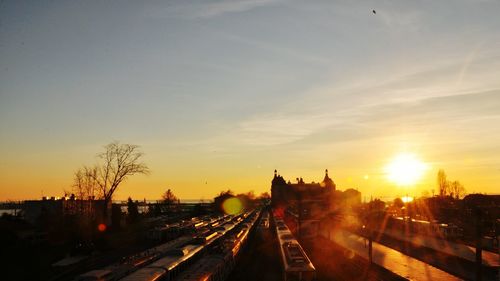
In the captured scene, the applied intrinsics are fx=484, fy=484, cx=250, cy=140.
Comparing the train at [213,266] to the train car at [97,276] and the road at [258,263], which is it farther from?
the train car at [97,276]

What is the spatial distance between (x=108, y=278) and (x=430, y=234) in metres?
60.0

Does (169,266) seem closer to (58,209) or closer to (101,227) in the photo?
(101,227)

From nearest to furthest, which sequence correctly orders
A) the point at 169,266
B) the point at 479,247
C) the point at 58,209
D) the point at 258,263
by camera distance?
the point at 169,266 → the point at 479,247 → the point at 258,263 → the point at 58,209

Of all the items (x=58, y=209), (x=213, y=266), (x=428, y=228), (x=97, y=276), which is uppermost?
(x=58, y=209)

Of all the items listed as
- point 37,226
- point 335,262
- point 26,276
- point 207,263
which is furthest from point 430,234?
point 37,226

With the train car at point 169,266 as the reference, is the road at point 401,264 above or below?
below

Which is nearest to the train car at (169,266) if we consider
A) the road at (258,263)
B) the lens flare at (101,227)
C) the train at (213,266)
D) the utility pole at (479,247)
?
the train at (213,266)

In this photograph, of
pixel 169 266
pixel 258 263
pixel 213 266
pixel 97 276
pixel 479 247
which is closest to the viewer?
pixel 97 276

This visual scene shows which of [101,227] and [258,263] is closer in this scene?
[258,263]

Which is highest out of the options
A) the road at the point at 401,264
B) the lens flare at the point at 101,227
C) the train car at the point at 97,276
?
the train car at the point at 97,276

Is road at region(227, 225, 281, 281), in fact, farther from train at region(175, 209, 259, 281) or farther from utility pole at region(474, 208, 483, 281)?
utility pole at region(474, 208, 483, 281)

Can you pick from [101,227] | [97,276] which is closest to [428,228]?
[101,227]

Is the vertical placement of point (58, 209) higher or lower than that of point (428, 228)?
higher

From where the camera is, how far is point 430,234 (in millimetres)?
74062
